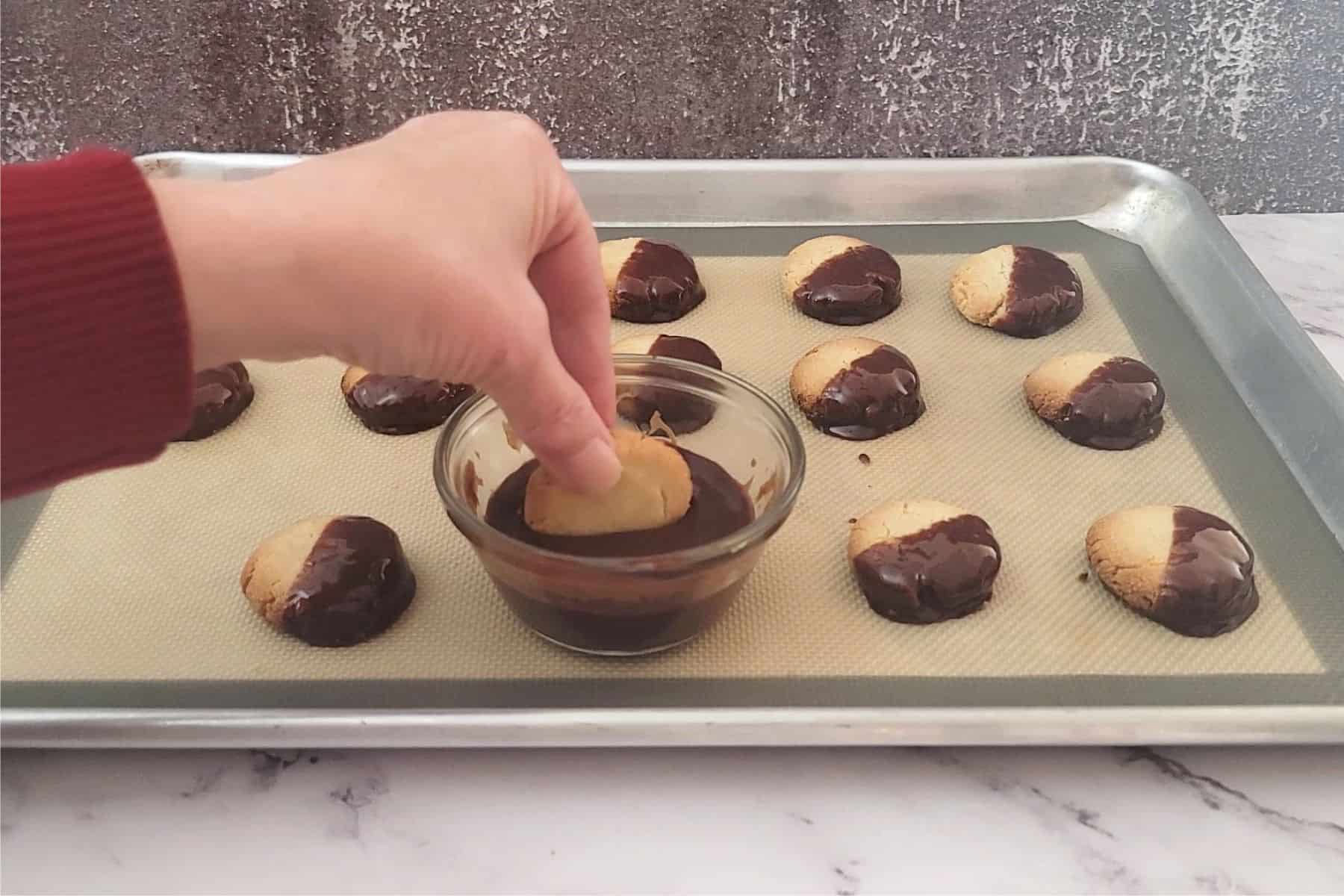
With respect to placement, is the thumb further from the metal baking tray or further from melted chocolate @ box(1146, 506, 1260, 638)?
melted chocolate @ box(1146, 506, 1260, 638)

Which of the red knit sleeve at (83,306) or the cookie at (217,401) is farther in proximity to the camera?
the cookie at (217,401)

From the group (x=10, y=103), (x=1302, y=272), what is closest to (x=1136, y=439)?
(x=1302, y=272)

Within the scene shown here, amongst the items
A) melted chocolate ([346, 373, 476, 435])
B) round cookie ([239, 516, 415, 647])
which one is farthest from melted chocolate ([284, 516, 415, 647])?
melted chocolate ([346, 373, 476, 435])

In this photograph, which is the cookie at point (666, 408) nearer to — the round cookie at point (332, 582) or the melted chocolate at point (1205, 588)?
the round cookie at point (332, 582)

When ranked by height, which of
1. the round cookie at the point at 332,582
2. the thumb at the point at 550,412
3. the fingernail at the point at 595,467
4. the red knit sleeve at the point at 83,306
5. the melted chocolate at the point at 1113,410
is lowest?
the round cookie at the point at 332,582

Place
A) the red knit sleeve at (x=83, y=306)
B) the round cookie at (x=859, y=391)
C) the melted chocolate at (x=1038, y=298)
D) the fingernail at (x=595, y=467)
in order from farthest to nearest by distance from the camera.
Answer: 1. the melted chocolate at (x=1038, y=298)
2. the round cookie at (x=859, y=391)
3. the fingernail at (x=595, y=467)
4. the red knit sleeve at (x=83, y=306)

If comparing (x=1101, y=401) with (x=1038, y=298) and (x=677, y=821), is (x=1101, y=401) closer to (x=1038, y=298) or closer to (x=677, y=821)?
(x=1038, y=298)

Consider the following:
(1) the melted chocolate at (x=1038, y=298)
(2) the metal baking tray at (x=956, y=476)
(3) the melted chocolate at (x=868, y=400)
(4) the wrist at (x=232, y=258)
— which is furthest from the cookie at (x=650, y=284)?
(4) the wrist at (x=232, y=258)
